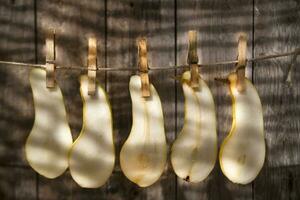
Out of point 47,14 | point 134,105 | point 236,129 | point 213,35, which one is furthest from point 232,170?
point 47,14

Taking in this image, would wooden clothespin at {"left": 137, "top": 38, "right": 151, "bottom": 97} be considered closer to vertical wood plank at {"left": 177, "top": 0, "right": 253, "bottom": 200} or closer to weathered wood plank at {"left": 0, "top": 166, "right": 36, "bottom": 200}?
vertical wood plank at {"left": 177, "top": 0, "right": 253, "bottom": 200}

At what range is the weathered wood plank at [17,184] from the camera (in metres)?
1.20

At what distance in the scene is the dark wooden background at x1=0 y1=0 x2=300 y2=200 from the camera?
118 cm

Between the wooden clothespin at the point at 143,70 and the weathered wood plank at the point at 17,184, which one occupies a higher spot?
the wooden clothespin at the point at 143,70

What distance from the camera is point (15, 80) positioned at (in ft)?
3.88

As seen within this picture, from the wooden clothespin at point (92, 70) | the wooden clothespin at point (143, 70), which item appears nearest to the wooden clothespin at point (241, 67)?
the wooden clothespin at point (143, 70)

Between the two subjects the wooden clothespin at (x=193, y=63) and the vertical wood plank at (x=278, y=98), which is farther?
the vertical wood plank at (x=278, y=98)

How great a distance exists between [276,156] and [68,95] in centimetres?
54

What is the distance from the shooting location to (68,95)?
118 cm

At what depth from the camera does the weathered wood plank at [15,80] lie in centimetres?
117

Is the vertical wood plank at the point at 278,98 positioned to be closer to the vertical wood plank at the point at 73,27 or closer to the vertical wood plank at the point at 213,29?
the vertical wood plank at the point at 213,29

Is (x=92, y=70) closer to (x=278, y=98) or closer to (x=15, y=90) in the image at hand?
(x=15, y=90)

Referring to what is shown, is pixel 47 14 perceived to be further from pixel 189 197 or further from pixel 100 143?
pixel 189 197

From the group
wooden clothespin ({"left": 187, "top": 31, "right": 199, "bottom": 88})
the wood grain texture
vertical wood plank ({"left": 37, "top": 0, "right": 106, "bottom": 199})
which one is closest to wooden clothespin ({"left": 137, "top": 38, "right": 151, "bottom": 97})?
wooden clothespin ({"left": 187, "top": 31, "right": 199, "bottom": 88})
